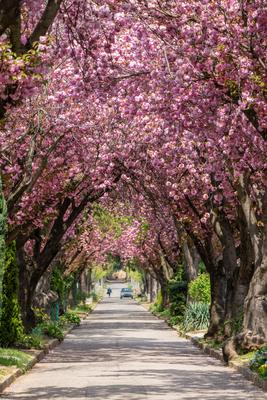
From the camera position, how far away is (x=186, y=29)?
50.2 feet

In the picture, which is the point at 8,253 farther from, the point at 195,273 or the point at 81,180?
the point at 195,273

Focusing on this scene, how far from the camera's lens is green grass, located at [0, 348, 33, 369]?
2026 cm

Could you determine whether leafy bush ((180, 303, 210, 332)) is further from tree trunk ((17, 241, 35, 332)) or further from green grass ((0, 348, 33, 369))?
green grass ((0, 348, 33, 369))

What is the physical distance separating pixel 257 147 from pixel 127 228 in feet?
159

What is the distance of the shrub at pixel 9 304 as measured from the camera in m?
24.4

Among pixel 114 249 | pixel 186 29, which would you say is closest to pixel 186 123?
pixel 186 29

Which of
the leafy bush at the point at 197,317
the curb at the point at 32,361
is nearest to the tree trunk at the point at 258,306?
the curb at the point at 32,361

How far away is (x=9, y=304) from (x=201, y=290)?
16767 mm

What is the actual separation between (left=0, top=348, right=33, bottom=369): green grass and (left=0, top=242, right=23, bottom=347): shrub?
77.7 inches

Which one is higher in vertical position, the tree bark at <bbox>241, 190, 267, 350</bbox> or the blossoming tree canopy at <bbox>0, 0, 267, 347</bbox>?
the blossoming tree canopy at <bbox>0, 0, 267, 347</bbox>

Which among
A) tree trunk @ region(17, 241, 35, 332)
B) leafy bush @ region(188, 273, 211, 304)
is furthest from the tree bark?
leafy bush @ region(188, 273, 211, 304)

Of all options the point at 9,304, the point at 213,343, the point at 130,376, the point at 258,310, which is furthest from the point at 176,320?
the point at 130,376

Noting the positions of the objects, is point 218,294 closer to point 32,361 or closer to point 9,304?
point 9,304

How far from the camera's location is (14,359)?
2069 centimetres
